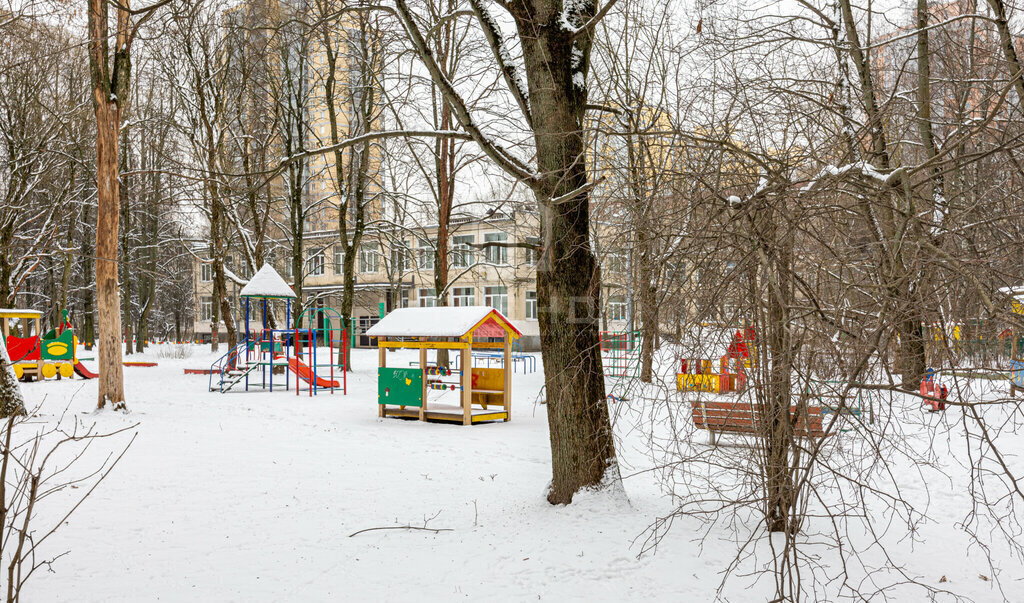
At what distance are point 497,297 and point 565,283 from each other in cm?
4055

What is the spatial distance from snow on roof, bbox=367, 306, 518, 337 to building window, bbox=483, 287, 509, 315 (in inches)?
1263

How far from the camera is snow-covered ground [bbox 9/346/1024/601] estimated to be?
4941 mm

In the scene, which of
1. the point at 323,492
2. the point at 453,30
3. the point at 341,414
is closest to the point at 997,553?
the point at 323,492

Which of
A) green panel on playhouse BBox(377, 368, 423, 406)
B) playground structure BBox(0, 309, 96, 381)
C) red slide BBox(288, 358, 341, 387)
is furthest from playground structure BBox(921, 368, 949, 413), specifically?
playground structure BBox(0, 309, 96, 381)

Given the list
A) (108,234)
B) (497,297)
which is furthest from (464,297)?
(108,234)

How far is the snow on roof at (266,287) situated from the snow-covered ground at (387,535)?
10.1 m

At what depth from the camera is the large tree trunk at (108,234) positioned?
1245cm

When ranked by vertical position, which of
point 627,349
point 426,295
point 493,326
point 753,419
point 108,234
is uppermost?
point 426,295

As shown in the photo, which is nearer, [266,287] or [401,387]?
[401,387]

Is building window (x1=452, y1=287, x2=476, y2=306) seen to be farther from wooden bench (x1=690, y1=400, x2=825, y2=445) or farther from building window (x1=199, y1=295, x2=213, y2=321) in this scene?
wooden bench (x1=690, y1=400, x2=825, y2=445)

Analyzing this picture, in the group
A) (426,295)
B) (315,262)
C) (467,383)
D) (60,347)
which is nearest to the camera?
(467,383)

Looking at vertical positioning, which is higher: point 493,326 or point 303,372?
point 493,326

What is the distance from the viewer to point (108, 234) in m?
12.6

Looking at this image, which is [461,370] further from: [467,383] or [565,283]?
[565,283]
